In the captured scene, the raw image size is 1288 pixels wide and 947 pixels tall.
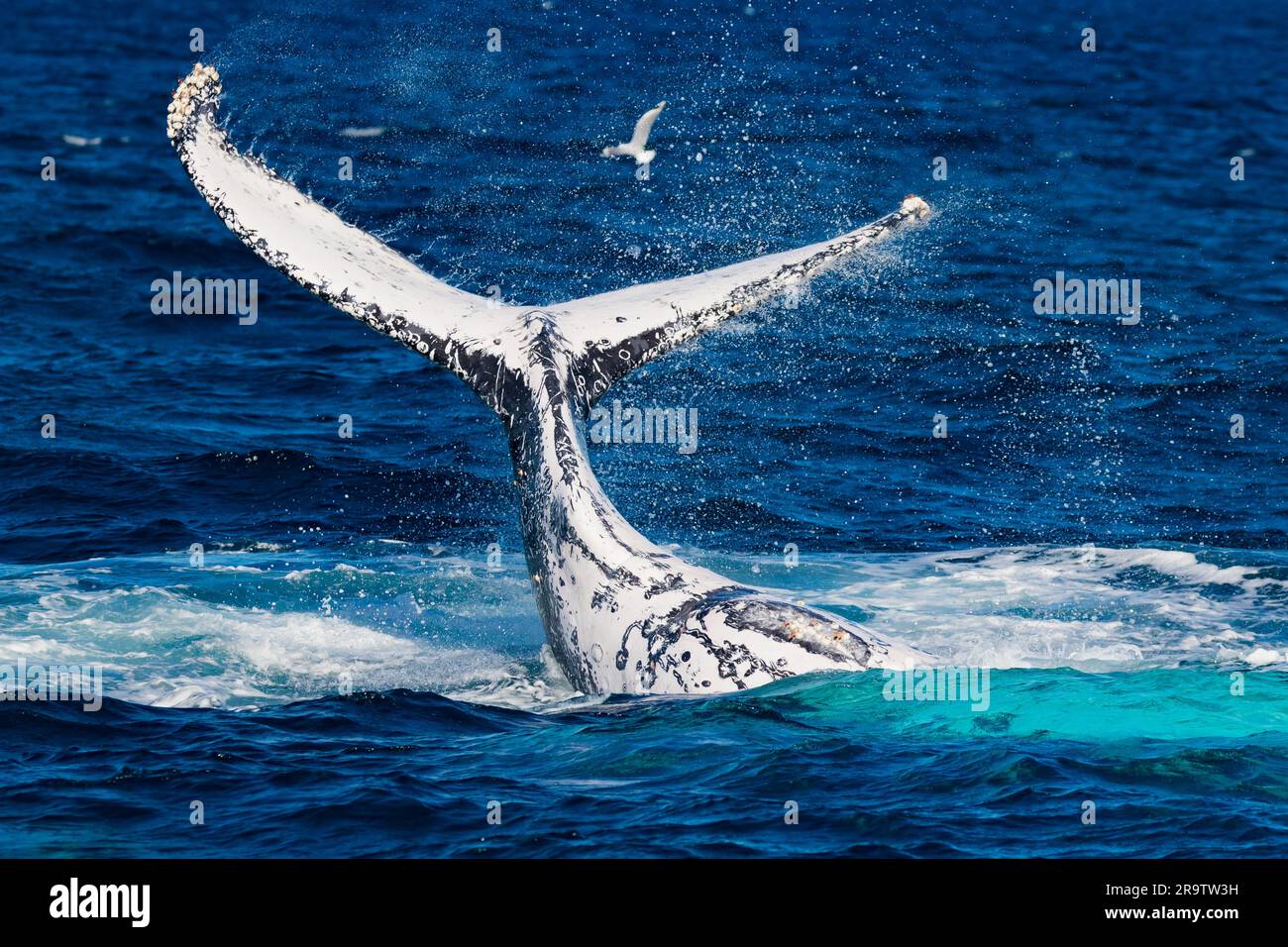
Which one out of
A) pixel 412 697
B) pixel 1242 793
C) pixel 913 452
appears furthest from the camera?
pixel 913 452

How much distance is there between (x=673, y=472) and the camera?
22.5m

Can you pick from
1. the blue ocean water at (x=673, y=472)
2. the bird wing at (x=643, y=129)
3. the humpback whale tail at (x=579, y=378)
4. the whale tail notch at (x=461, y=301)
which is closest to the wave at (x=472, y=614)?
the blue ocean water at (x=673, y=472)

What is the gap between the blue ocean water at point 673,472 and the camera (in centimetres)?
1222

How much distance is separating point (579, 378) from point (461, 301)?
1378 millimetres

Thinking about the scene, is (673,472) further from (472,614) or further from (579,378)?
(579,378)

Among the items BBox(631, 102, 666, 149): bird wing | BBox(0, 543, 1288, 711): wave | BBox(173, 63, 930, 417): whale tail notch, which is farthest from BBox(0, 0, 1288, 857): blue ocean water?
BBox(173, 63, 930, 417): whale tail notch

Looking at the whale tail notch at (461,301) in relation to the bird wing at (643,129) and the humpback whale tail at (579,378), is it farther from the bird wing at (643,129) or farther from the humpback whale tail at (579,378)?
the bird wing at (643,129)

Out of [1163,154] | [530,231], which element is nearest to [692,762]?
[530,231]

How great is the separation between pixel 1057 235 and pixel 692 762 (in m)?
23.6

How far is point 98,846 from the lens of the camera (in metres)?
11.3

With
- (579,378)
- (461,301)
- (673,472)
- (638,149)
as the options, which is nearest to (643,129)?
(638,149)

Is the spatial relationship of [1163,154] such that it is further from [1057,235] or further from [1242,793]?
[1242,793]

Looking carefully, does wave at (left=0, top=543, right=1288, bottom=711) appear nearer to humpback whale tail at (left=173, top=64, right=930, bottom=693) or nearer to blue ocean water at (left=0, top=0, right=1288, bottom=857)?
blue ocean water at (left=0, top=0, right=1288, bottom=857)
